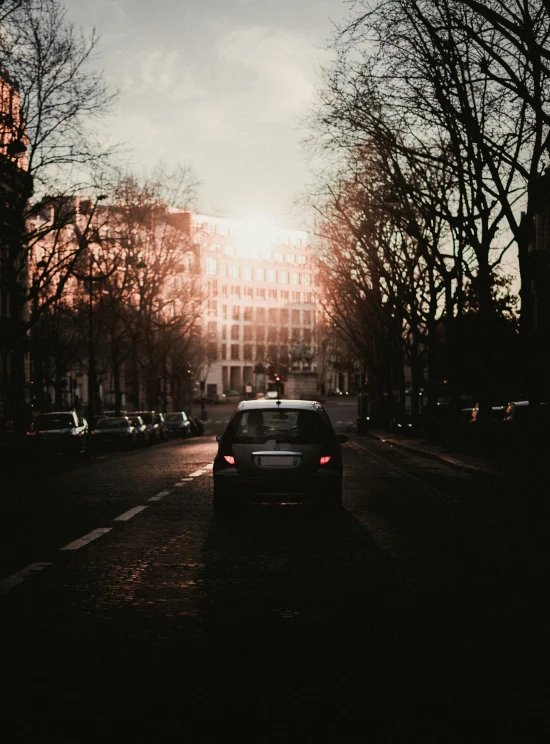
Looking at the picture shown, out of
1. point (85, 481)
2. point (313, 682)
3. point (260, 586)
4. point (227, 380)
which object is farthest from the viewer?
point (227, 380)

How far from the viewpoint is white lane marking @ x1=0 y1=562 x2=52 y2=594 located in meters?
8.93

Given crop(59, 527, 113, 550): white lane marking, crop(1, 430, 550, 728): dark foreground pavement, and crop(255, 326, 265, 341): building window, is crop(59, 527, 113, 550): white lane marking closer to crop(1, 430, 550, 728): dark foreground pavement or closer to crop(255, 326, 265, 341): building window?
crop(1, 430, 550, 728): dark foreground pavement

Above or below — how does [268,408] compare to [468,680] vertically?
above

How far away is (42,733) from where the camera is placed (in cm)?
494

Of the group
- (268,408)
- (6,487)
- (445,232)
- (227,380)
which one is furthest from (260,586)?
(227,380)

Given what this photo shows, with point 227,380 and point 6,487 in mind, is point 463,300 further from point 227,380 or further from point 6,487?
point 227,380

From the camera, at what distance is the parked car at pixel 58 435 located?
34.7m

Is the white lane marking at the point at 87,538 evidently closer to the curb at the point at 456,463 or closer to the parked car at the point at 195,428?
the curb at the point at 456,463

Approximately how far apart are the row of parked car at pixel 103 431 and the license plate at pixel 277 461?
20884 mm

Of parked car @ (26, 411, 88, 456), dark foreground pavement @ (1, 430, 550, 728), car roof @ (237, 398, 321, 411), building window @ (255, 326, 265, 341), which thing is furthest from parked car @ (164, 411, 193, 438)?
building window @ (255, 326, 265, 341)

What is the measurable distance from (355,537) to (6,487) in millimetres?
10702

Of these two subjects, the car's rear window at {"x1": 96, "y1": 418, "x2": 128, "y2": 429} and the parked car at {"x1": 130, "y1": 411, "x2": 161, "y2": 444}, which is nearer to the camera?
the car's rear window at {"x1": 96, "y1": 418, "x2": 128, "y2": 429}

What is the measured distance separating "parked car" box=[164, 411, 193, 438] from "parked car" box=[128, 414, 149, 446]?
12.3m

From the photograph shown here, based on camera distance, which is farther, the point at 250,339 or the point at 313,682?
the point at 250,339
